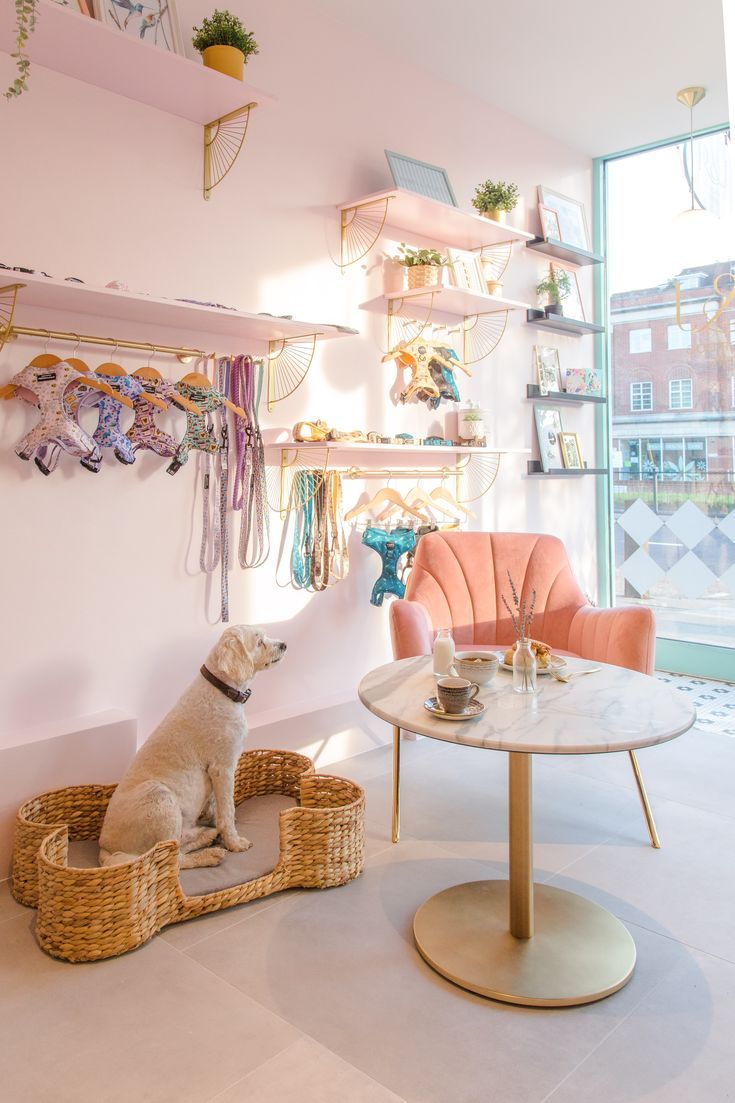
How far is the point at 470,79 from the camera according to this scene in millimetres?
3760

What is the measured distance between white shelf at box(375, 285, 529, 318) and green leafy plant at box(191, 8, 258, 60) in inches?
42.3

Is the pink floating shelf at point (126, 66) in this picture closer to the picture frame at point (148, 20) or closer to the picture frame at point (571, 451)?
the picture frame at point (148, 20)

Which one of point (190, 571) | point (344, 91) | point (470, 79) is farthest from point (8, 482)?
point (470, 79)

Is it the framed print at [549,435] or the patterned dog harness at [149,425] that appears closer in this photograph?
the patterned dog harness at [149,425]

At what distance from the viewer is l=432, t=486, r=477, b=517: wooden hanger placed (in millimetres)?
3723

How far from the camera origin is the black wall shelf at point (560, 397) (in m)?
4.29

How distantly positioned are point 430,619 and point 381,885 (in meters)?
1.04

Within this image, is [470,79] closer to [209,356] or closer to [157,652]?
[209,356]

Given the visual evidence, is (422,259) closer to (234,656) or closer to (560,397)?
(560,397)

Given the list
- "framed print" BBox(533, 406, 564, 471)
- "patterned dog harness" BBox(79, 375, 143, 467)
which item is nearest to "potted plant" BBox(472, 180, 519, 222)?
"framed print" BBox(533, 406, 564, 471)

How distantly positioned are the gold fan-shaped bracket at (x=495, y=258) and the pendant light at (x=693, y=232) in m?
1.03

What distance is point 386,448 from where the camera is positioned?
130 inches

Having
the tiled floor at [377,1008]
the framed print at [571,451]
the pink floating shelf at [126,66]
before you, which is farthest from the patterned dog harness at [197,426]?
the framed print at [571,451]

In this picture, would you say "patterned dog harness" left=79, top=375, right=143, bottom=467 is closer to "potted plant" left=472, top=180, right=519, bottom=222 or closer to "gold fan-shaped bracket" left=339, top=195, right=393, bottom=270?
"gold fan-shaped bracket" left=339, top=195, right=393, bottom=270
